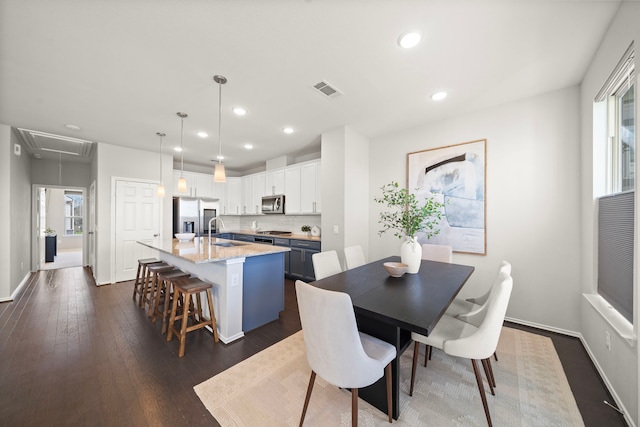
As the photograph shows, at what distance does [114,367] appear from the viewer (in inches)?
76.7

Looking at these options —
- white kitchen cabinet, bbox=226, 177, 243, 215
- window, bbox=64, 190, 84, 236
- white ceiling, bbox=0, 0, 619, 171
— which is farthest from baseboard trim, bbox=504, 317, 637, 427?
window, bbox=64, 190, 84, 236

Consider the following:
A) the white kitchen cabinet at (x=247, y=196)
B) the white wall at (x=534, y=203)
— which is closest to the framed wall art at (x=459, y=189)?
the white wall at (x=534, y=203)

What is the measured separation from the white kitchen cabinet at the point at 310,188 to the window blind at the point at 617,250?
3.43 m

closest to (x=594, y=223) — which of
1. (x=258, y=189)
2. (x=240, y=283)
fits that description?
(x=240, y=283)

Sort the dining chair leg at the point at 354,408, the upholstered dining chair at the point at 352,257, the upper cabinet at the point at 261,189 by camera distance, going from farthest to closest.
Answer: the upper cabinet at the point at 261,189 → the upholstered dining chair at the point at 352,257 → the dining chair leg at the point at 354,408

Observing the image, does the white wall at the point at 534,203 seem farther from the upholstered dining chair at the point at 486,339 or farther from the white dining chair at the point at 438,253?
the upholstered dining chair at the point at 486,339

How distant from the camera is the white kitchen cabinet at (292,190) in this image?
190 inches

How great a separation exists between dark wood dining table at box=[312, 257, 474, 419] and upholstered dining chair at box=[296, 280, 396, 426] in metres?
0.23

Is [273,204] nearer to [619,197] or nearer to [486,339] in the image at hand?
[486,339]

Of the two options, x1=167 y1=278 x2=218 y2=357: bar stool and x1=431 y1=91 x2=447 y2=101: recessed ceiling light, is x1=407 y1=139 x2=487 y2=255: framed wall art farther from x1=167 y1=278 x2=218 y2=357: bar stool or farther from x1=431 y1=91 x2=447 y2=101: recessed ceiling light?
x1=167 y1=278 x2=218 y2=357: bar stool

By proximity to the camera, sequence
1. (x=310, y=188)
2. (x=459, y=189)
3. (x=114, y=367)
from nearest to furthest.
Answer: (x=114, y=367) → (x=459, y=189) → (x=310, y=188)

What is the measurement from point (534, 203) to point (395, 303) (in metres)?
2.49

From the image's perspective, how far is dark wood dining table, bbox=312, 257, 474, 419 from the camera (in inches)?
49.1

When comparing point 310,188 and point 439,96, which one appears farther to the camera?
point 310,188
